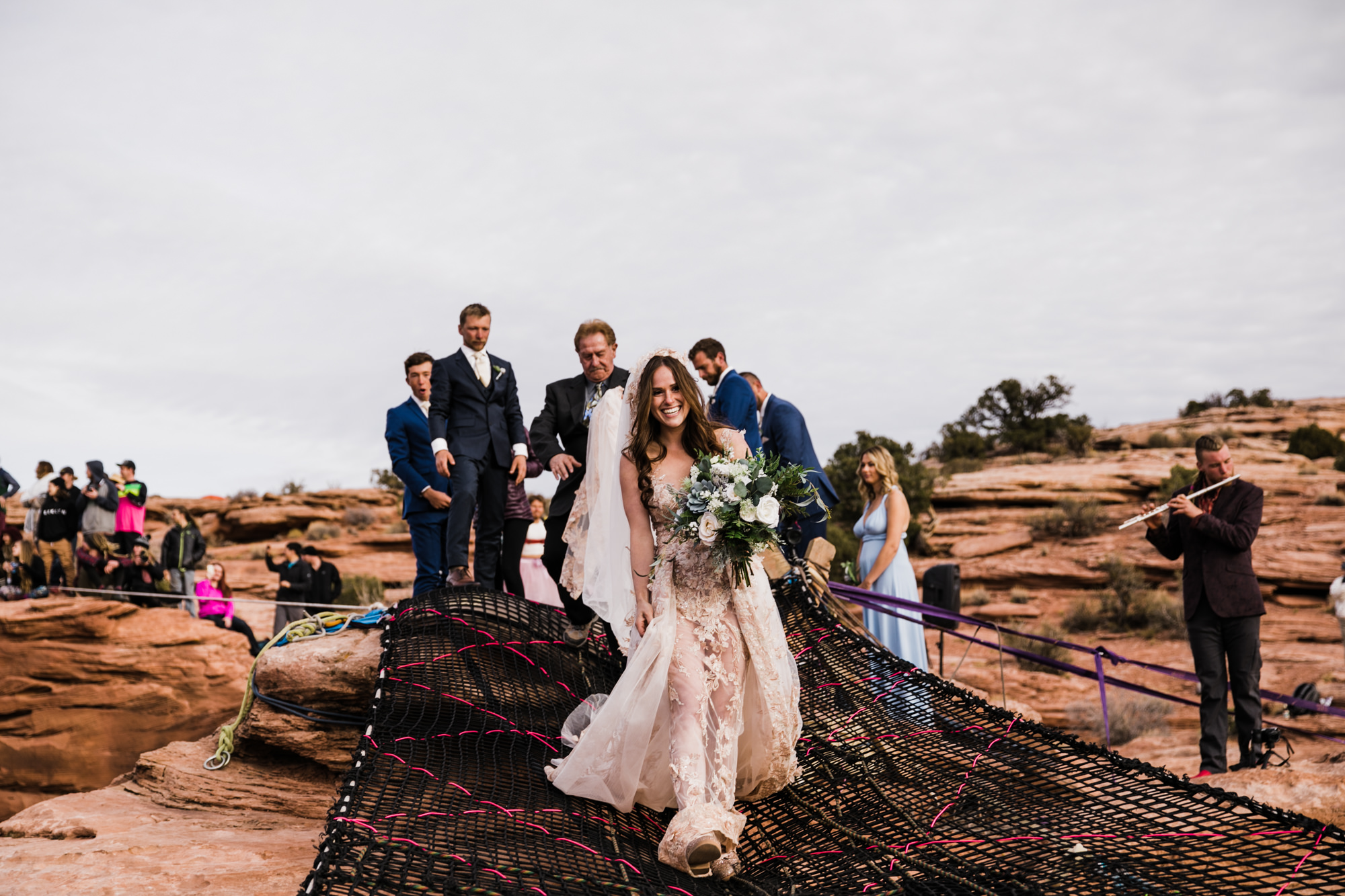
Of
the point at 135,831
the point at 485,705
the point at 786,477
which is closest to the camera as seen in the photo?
the point at 786,477

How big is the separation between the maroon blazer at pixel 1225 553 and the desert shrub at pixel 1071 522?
608 inches

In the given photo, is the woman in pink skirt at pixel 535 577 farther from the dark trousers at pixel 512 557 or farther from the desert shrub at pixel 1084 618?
the desert shrub at pixel 1084 618

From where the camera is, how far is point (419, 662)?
4961mm

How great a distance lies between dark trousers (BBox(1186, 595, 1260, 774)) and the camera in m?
5.82

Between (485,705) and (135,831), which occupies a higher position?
(485,705)

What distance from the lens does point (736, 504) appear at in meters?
3.84

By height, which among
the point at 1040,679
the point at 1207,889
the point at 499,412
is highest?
the point at 499,412

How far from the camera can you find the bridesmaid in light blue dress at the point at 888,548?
699 cm

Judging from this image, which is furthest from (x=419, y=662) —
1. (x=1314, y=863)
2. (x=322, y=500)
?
(x=322, y=500)

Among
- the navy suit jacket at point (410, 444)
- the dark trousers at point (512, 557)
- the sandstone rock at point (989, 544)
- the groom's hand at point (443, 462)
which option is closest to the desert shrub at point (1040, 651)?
the sandstone rock at point (989, 544)

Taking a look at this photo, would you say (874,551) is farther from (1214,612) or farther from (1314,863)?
(1314,863)

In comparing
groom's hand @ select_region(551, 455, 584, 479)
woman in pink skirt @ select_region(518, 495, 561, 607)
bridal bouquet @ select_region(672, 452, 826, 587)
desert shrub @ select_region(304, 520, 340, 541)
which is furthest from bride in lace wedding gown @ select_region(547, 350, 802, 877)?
desert shrub @ select_region(304, 520, 340, 541)

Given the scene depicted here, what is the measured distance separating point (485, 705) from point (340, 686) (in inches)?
60.3

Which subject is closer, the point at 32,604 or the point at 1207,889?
the point at 1207,889
